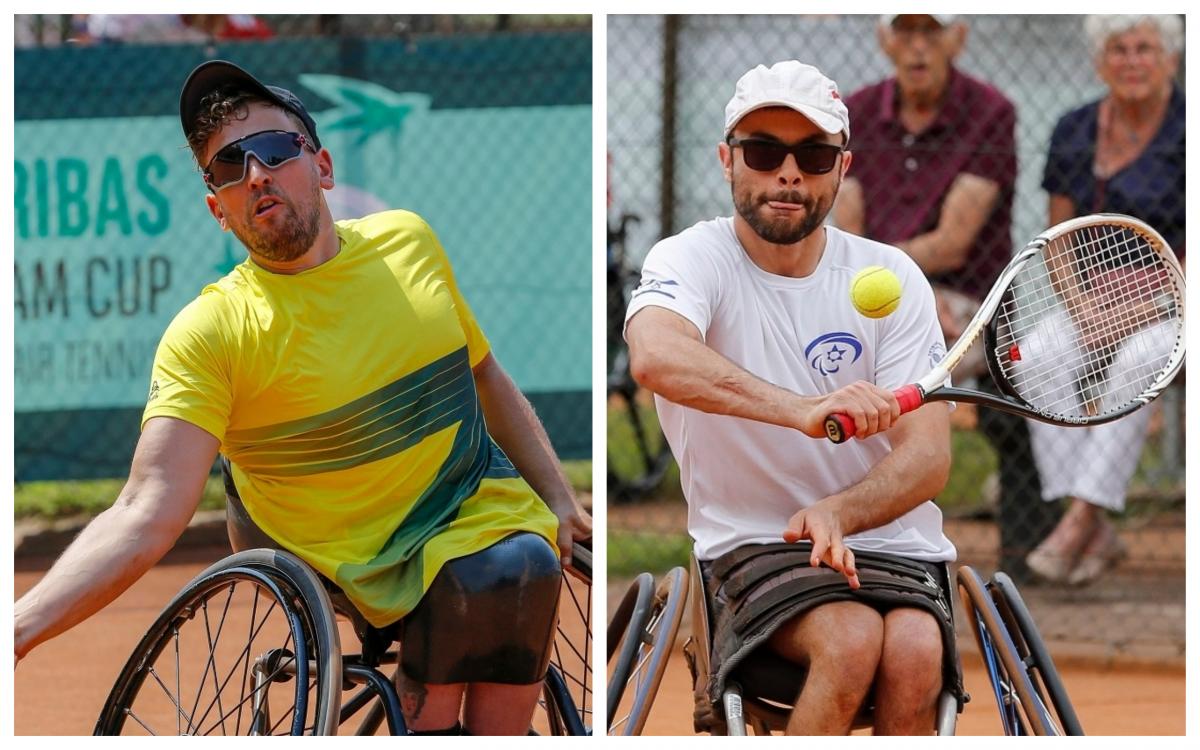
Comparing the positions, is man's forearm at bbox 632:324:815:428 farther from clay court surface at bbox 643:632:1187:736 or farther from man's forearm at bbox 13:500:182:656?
clay court surface at bbox 643:632:1187:736

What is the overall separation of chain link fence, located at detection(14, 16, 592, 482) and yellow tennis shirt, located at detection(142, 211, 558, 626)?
366cm

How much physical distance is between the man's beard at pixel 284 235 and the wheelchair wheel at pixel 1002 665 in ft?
4.21

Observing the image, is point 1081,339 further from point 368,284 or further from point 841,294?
point 368,284

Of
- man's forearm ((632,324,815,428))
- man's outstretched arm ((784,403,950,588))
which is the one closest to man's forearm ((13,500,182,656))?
man's forearm ((632,324,815,428))

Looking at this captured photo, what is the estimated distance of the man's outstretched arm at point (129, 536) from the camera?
8.71ft

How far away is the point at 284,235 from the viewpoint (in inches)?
116

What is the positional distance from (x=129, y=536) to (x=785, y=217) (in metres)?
1.23

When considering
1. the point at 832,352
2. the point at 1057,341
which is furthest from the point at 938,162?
the point at 832,352

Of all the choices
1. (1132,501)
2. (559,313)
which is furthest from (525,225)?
(1132,501)

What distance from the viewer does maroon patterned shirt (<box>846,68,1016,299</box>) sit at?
5.81 metres

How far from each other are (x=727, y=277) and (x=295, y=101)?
81cm
